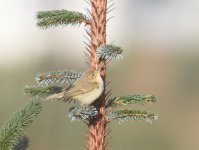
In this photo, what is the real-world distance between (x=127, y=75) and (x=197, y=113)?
3.01 meters

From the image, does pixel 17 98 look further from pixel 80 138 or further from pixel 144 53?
pixel 144 53

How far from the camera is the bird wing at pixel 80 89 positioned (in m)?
3.18

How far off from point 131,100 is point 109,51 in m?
0.28

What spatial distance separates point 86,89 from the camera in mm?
3391

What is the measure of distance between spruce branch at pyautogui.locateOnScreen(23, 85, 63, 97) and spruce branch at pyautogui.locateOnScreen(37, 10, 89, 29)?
0.25 meters

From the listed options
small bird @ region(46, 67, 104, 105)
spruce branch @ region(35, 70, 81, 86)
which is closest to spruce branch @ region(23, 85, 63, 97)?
spruce branch @ region(35, 70, 81, 86)

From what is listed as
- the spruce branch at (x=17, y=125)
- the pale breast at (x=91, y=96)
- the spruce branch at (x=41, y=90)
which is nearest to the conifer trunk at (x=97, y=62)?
the pale breast at (x=91, y=96)

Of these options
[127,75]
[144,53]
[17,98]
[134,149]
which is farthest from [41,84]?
[144,53]

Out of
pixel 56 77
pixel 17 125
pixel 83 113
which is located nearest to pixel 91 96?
pixel 56 77

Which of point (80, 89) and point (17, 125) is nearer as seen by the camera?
point (17, 125)

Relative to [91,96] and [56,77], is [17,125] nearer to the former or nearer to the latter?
[56,77]

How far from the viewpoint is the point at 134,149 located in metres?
15.7

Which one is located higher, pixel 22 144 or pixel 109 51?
pixel 109 51

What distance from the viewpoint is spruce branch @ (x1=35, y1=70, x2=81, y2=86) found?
289 cm
